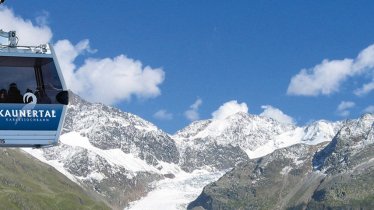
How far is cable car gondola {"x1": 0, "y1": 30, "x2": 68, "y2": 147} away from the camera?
56.5ft

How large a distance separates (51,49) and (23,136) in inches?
94.7

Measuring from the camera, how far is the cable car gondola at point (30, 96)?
17.2 m

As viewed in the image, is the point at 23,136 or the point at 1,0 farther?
the point at 23,136

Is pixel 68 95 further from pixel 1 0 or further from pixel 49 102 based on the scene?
pixel 1 0

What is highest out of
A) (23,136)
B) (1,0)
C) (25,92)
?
(1,0)

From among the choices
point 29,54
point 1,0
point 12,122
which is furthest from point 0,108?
point 1,0

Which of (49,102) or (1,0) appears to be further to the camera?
(49,102)

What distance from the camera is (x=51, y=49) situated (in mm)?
18047

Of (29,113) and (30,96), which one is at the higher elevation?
(30,96)

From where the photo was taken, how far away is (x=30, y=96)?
58.3 feet

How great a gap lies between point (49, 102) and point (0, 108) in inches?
56.0

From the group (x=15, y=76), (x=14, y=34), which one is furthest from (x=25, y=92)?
(x=14, y=34)

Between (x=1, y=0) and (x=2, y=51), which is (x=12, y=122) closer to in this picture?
(x=2, y=51)

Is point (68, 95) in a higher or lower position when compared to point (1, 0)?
lower
